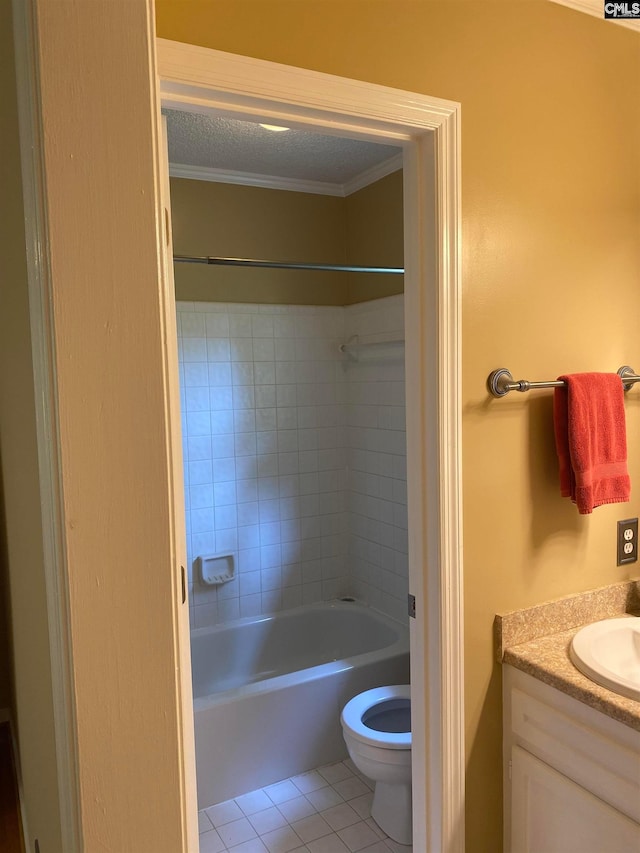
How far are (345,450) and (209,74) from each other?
244 cm

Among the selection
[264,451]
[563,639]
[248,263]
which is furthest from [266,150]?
[563,639]

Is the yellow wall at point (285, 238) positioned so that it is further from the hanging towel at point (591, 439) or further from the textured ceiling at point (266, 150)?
the hanging towel at point (591, 439)

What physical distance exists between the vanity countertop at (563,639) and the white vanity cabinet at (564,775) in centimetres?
4

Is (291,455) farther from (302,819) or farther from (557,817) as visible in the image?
(557,817)

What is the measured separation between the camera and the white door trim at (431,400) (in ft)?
4.76

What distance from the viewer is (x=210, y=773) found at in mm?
2447

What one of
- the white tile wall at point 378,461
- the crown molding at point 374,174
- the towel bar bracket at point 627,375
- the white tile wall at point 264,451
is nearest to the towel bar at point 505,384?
the towel bar bracket at point 627,375

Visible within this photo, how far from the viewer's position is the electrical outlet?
1.95m

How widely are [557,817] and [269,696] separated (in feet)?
4.15

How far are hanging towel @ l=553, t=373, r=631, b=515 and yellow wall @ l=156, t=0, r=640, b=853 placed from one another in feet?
0.20

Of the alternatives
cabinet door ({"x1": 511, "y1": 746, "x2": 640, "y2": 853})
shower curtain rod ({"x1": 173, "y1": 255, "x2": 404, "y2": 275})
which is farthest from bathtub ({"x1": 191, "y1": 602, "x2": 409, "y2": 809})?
shower curtain rod ({"x1": 173, "y1": 255, "x2": 404, "y2": 275})

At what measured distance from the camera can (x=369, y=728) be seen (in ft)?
7.61

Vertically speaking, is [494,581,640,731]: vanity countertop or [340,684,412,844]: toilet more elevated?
[494,581,640,731]: vanity countertop

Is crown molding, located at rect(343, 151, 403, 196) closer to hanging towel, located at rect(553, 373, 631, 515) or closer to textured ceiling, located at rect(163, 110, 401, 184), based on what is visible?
textured ceiling, located at rect(163, 110, 401, 184)
